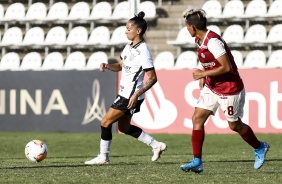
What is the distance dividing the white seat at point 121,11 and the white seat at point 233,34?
3393 millimetres

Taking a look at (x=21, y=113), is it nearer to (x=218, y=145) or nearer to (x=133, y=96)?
(x=218, y=145)

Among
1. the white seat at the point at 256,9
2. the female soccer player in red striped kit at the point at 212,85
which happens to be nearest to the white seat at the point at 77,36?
the white seat at the point at 256,9

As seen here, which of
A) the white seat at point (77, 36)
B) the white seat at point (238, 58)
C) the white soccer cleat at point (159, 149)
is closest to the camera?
the white soccer cleat at point (159, 149)

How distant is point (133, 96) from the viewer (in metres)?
12.2

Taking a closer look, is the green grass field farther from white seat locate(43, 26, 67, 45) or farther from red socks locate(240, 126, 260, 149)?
white seat locate(43, 26, 67, 45)

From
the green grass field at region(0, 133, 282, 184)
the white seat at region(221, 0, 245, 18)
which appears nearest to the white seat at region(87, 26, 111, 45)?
the white seat at region(221, 0, 245, 18)


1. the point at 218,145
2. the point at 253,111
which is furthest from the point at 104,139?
the point at 253,111

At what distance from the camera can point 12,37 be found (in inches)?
1093

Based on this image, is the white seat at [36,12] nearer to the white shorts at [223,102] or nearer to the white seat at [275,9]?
the white seat at [275,9]

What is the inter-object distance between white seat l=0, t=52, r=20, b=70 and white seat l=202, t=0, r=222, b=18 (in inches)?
226

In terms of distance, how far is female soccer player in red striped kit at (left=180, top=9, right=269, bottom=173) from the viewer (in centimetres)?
1050

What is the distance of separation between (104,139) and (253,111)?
8.80 meters

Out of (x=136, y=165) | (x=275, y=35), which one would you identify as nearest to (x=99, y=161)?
(x=136, y=165)

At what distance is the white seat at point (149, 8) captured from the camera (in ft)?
87.4
